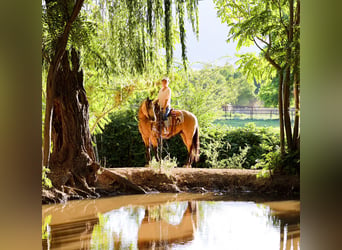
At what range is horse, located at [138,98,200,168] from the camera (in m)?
7.81

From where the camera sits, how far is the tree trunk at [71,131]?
6.80 m

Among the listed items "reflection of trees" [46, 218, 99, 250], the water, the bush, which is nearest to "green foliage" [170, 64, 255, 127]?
the bush

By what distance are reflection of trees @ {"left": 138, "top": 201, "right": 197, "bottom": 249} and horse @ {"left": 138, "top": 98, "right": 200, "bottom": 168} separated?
2311 mm

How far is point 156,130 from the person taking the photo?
26.0 ft

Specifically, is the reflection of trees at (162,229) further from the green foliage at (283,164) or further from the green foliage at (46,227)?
the green foliage at (283,164)

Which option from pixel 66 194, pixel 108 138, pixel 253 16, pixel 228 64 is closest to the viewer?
pixel 66 194

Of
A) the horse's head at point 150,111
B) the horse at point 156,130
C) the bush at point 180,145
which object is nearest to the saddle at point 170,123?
the horse at point 156,130

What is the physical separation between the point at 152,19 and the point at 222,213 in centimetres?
264

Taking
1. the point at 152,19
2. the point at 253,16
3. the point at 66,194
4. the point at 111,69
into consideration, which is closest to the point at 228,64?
the point at 253,16

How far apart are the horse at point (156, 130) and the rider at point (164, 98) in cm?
12

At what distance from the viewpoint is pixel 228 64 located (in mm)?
10219

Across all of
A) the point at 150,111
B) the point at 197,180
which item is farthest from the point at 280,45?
the point at 197,180

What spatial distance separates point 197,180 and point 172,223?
260 centimetres
